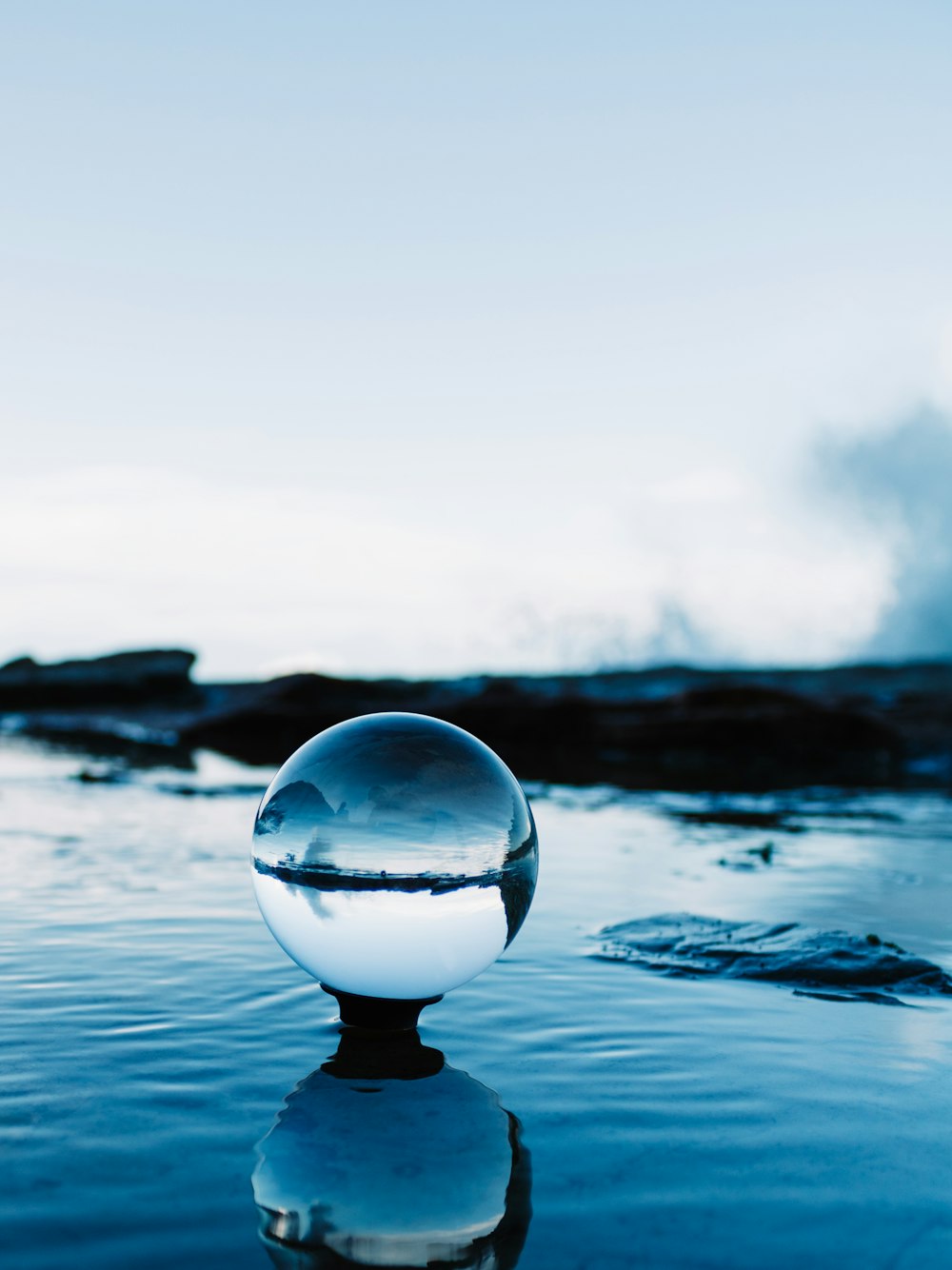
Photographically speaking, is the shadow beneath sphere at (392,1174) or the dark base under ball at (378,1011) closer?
the shadow beneath sphere at (392,1174)

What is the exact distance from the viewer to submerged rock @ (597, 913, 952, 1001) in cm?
424

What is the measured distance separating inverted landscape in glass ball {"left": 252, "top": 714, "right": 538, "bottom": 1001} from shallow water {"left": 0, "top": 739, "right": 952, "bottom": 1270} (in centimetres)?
29

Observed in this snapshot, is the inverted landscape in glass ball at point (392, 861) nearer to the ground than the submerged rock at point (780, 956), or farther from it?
farther from it

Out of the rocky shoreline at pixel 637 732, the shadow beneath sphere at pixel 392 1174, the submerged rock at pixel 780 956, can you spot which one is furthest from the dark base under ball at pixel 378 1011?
the rocky shoreline at pixel 637 732

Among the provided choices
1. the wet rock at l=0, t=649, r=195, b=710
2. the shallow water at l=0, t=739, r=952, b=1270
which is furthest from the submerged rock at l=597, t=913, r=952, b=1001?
the wet rock at l=0, t=649, r=195, b=710

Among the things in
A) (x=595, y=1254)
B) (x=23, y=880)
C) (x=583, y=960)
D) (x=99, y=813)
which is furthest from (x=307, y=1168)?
(x=99, y=813)

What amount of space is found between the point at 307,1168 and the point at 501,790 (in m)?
1.28

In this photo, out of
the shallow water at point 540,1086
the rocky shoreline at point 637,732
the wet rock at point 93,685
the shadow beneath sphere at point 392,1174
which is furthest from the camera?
the wet rock at point 93,685

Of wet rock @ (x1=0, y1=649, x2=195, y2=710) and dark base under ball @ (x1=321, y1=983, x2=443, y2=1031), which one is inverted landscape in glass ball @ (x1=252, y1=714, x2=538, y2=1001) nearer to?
dark base under ball @ (x1=321, y1=983, x2=443, y2=1031)

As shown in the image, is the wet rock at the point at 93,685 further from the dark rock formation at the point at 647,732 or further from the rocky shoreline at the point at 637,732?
the dark rock formation at the point at 647,732

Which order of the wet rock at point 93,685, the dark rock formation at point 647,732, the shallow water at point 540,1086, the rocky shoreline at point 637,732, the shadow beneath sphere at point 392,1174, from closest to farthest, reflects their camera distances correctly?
the shadow beneath sphere at point 392,1174 < the shallow water at point 540,1086 < the rocky shoreline at point 637,732 < the dark rock formation at point 647,732 < the wet rock at point 93,685

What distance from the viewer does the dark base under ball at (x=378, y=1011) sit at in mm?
3449

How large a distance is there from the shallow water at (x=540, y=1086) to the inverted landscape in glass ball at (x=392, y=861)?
0.29 m

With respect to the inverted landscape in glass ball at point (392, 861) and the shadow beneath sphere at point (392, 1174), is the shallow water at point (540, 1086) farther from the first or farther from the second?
the inverted landscape in glass ball at point (392, 861)
